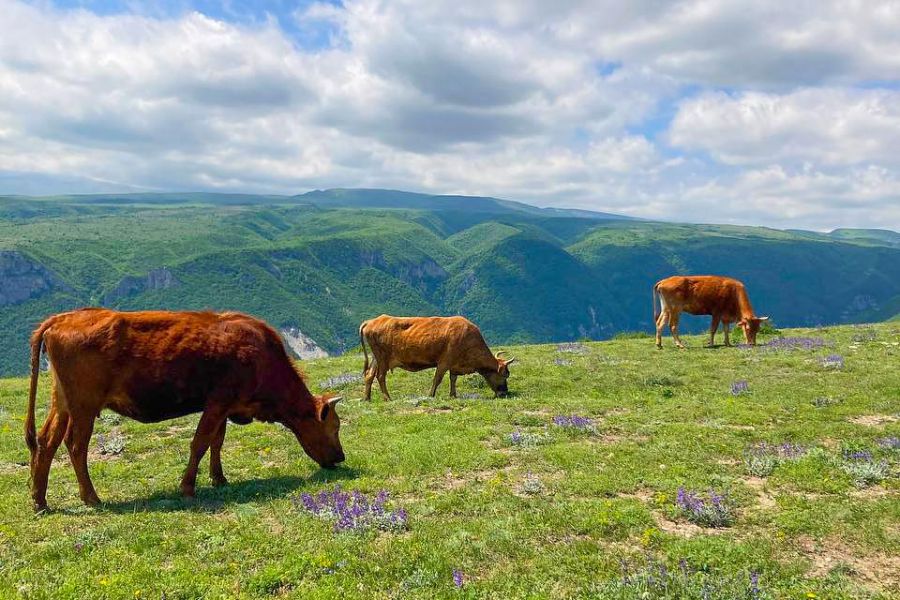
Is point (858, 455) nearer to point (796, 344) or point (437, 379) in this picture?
point (437, 379)

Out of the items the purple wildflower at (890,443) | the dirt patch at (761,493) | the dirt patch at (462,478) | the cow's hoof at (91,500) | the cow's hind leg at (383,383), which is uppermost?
the purple wildflower at (890,443)

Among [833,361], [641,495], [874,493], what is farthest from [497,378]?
[833,361]

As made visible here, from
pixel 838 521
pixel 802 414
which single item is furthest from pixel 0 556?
pixel 802 414

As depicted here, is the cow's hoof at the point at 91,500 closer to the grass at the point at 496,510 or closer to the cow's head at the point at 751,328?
the grass at the point at 496,510

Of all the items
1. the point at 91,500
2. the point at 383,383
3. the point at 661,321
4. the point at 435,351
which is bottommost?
the point at 383,383

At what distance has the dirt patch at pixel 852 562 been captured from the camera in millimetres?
7133

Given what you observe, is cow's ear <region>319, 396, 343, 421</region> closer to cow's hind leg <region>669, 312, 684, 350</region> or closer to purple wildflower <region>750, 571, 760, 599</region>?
purple wildflower <region>750, 571, 760, 599</region>

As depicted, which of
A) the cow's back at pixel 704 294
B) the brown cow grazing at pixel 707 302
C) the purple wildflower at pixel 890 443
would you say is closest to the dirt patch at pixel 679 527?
the purple wildflower at pixel 890 443

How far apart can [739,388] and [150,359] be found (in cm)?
1719

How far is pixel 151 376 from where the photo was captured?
1012 centimetres

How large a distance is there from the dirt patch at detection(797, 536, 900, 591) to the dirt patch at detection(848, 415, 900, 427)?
24.9 feet

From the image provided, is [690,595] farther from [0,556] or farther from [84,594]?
[0,556]

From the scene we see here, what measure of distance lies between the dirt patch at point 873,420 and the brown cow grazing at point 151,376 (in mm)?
13873

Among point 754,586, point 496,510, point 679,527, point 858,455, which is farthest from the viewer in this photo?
point 858,455
